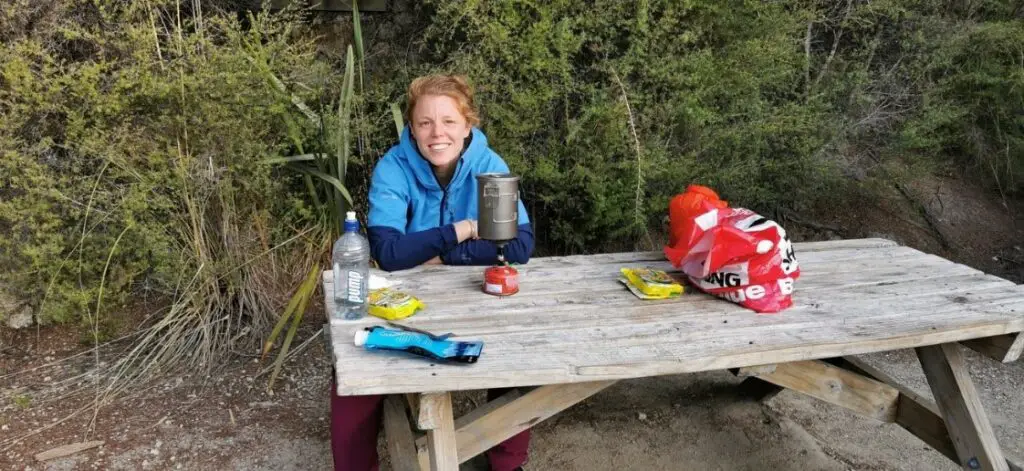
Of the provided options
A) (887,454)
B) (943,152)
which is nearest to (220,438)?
(887,454)

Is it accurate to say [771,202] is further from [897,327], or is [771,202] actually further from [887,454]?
[897,327]

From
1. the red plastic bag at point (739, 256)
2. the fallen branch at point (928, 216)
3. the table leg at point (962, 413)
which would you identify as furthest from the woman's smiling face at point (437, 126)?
the fallen branch at point (928, 216)

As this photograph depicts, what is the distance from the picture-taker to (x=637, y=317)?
1961 millimetres

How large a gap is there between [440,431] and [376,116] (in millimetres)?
2233

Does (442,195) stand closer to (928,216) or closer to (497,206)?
(497,206)

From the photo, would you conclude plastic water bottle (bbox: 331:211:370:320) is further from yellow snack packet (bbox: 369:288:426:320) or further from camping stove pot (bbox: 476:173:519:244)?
camping stove pot (bbox: 476:173:519:244)

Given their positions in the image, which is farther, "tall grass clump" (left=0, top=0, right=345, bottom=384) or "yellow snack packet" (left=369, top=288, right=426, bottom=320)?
"tall grass clump" (left=0, top=0, right=345, bottom=384)

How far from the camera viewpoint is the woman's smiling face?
241 centimetres

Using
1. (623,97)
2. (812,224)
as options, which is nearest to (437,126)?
(623,97)

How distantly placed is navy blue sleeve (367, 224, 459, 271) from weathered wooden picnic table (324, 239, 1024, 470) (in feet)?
0.14

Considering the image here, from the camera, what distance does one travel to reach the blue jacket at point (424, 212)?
2.31 meters

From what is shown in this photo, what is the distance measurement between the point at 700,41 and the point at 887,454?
2158 mm

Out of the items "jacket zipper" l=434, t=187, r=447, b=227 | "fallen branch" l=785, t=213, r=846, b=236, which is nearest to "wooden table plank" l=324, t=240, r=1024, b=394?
"jacket zipper" l=434, t=187, r=447, b=227

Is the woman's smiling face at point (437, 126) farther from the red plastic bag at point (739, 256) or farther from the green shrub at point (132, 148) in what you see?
the green shrub at point (132, 148)
